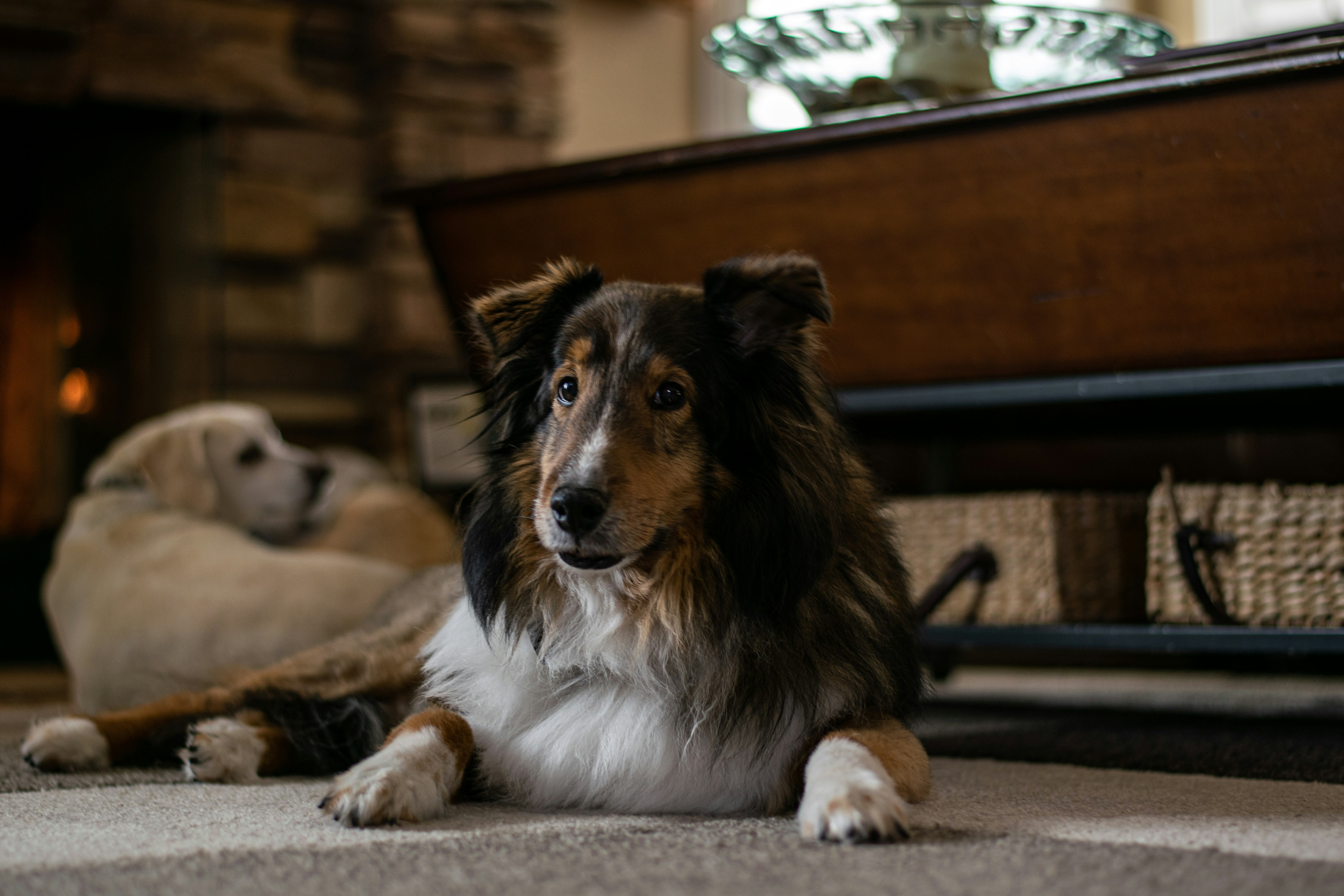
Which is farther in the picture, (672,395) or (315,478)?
(315,478)

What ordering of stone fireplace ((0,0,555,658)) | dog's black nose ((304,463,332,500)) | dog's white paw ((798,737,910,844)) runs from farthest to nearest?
1. stone fireplace ((0,0,555,658))
2. dog's black nose ((304,463,332,500))
3. dog's white paw ((798,737,910,844))

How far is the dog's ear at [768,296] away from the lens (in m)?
1.69

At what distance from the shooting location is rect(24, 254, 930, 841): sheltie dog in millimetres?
1644

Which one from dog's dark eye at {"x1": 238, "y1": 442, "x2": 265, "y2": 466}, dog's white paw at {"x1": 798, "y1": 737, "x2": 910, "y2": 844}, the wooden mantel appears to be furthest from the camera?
dog's dark eye at {"x1": 238, "y1": 442, "x2": 265, "y2": 466}

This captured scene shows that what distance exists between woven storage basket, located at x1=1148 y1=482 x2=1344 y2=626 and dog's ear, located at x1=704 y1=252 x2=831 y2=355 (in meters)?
1.09

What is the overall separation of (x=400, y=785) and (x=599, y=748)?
279 millimetres

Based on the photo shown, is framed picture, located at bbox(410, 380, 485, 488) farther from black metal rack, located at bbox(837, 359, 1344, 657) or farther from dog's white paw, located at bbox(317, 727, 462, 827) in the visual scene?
dog's white paw, located at bbox(317, 727, 462, 827)

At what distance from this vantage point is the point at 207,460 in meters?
3.31

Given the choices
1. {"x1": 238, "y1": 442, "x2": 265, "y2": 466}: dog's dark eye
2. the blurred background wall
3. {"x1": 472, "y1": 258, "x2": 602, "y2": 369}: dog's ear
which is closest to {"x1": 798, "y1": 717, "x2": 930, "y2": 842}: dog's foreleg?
{"x1": 472, "y1": 258, "x2": 602, "y2": 369}: dog's ear

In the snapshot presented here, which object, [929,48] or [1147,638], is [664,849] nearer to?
[1147,638]

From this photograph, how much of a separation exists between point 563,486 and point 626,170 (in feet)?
4.26

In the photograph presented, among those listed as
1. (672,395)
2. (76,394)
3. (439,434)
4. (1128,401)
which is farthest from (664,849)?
(76,394)

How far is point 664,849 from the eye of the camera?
1.45m

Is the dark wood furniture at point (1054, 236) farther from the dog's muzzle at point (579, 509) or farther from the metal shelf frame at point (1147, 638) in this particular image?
the dog's muzzle at point (579, 509)
